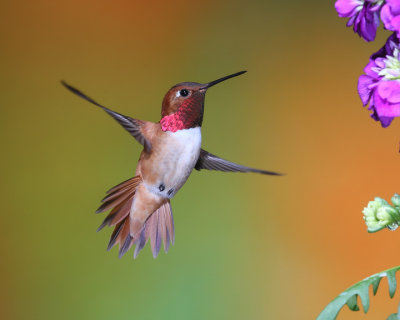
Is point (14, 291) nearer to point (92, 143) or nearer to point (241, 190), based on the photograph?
point (92, 143)

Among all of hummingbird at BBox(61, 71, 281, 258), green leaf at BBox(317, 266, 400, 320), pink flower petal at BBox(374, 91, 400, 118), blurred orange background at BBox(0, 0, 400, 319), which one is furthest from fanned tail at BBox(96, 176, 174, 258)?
blurred orange background at BBox(0, 0, 400, 319)

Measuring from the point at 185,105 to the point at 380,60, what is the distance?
0.43m

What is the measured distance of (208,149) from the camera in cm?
241

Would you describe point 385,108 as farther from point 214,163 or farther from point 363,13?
point 214,163

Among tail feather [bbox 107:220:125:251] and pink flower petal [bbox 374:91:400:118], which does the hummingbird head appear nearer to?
tail feather [bbox 107:220:125:251]

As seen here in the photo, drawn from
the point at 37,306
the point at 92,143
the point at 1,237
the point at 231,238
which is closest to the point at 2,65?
the point at 92,143

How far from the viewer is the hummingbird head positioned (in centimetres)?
92

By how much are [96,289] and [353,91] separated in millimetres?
1486

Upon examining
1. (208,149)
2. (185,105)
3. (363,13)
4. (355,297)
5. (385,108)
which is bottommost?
(355,297)

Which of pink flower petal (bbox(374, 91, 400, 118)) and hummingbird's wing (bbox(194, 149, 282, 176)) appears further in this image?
hummingbird's wing (bbox(194, 149, 282, 176))

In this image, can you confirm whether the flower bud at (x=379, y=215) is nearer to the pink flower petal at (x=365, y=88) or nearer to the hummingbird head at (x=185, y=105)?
the pink flower petal at (x=365, y=88)

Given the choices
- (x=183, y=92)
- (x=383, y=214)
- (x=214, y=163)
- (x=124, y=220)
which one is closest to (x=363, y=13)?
A: (x=383, y=214)

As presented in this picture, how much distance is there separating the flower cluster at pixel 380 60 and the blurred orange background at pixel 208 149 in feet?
6.06

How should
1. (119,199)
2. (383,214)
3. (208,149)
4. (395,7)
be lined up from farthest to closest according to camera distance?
1. (208,149)
2. (119,199)
3. (383,214)
4. (395,7)
